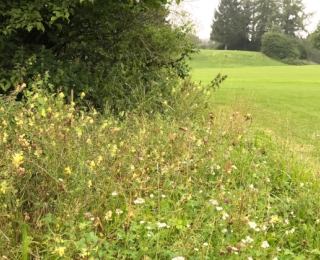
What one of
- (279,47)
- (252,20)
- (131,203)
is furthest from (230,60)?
(131,203)

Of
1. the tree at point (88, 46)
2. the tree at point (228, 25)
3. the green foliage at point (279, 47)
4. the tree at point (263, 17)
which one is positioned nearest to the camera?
the tree at point (88, 46)

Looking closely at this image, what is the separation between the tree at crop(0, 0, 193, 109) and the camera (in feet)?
14.2

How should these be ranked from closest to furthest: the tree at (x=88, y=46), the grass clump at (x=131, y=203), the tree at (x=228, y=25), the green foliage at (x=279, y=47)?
the grass clump at (x=131, y=203) < the tree at (x=88, y=46) < the green foliage at (x=279, y=47) < the tree at (x=228, y=25)

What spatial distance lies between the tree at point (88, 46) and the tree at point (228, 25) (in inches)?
2177

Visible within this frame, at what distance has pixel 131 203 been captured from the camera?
8.38 ft

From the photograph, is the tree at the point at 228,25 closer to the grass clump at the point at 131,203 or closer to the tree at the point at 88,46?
the tree at the point at 88,46

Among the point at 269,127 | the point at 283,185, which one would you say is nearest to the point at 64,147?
the point at 283,185

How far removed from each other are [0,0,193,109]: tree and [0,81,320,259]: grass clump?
129cm

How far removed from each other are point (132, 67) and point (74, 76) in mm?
1429

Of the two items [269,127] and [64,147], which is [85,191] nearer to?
[64,147]

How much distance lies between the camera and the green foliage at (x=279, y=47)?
1892 inches

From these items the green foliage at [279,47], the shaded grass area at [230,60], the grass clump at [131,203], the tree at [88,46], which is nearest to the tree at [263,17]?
the green foliage at [279,47]

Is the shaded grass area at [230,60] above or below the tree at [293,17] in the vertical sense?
below

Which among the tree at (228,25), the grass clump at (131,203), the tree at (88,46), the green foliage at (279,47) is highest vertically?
the tree at (228,25)
